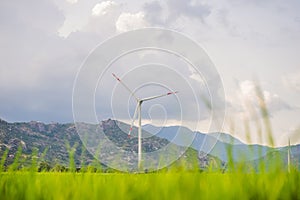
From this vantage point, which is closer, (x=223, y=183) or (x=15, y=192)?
(x=223, y=183)

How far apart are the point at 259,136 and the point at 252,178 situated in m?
0.74

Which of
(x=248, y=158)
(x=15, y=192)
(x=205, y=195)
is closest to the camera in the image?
(x=205, y=195)

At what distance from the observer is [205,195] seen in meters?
3.83

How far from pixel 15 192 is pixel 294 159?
360 centimetres

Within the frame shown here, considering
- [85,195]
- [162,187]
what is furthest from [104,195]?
[162,187]

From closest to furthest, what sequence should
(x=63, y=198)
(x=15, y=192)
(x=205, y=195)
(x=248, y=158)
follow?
(x=205, y=195), (x=63, y=198), (x=248, y=158), (x=15, y=192)

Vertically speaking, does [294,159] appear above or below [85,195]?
above

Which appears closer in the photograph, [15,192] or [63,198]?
[63,198]

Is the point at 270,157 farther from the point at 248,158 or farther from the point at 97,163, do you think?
the point at 97,163

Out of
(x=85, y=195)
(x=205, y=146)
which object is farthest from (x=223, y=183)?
(x=85, y=195)

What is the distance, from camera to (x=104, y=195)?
4031mm

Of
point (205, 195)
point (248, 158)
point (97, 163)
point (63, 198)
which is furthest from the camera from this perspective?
point (97, 163)

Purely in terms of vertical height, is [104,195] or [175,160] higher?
[175,160]

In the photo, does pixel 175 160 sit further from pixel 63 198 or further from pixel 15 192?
pixel 15 192
